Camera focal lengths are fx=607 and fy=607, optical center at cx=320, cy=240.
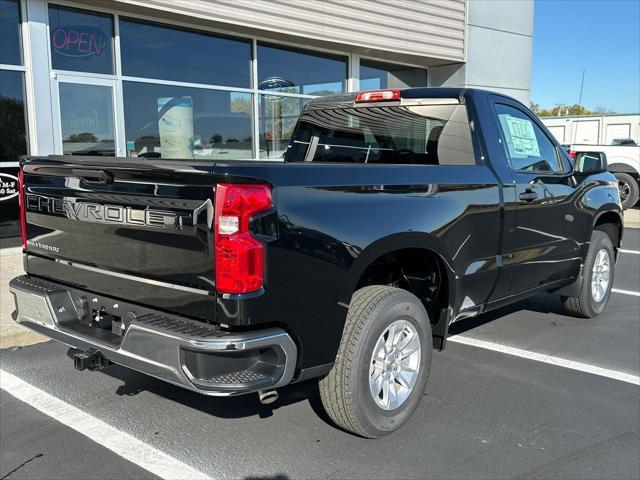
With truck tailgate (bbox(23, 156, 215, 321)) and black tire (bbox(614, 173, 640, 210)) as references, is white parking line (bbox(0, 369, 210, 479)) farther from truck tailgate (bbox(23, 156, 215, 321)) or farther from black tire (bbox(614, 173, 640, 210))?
black tire (bbox(614, 173, 640, 210))

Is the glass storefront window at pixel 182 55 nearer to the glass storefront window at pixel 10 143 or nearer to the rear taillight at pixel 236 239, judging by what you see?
the glass storefront window at pixel 10 143

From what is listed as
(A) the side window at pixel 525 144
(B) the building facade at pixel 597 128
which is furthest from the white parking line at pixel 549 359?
(B) the building facade at pixel 597 128

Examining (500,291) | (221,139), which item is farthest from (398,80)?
(500,291)

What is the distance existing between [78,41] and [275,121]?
394 centimetres

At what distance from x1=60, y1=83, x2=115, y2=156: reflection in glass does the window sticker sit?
6.19 metres

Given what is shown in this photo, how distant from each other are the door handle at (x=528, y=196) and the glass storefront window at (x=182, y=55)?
6756 mm

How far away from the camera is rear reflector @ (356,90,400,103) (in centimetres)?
455

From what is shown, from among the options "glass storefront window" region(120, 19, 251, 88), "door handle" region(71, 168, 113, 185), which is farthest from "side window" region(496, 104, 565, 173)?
"glass storefront window" region(120, 19, 251, 88)

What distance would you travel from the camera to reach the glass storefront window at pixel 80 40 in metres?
8.26

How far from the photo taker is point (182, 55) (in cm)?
986

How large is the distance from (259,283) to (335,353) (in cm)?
65

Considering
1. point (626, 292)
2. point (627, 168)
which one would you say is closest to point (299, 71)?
point (626, 292)

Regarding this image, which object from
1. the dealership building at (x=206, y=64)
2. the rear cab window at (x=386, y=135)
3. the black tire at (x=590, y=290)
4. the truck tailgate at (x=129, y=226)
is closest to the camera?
the truck tailgate at (x=129, y=226)

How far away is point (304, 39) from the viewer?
11.2m
